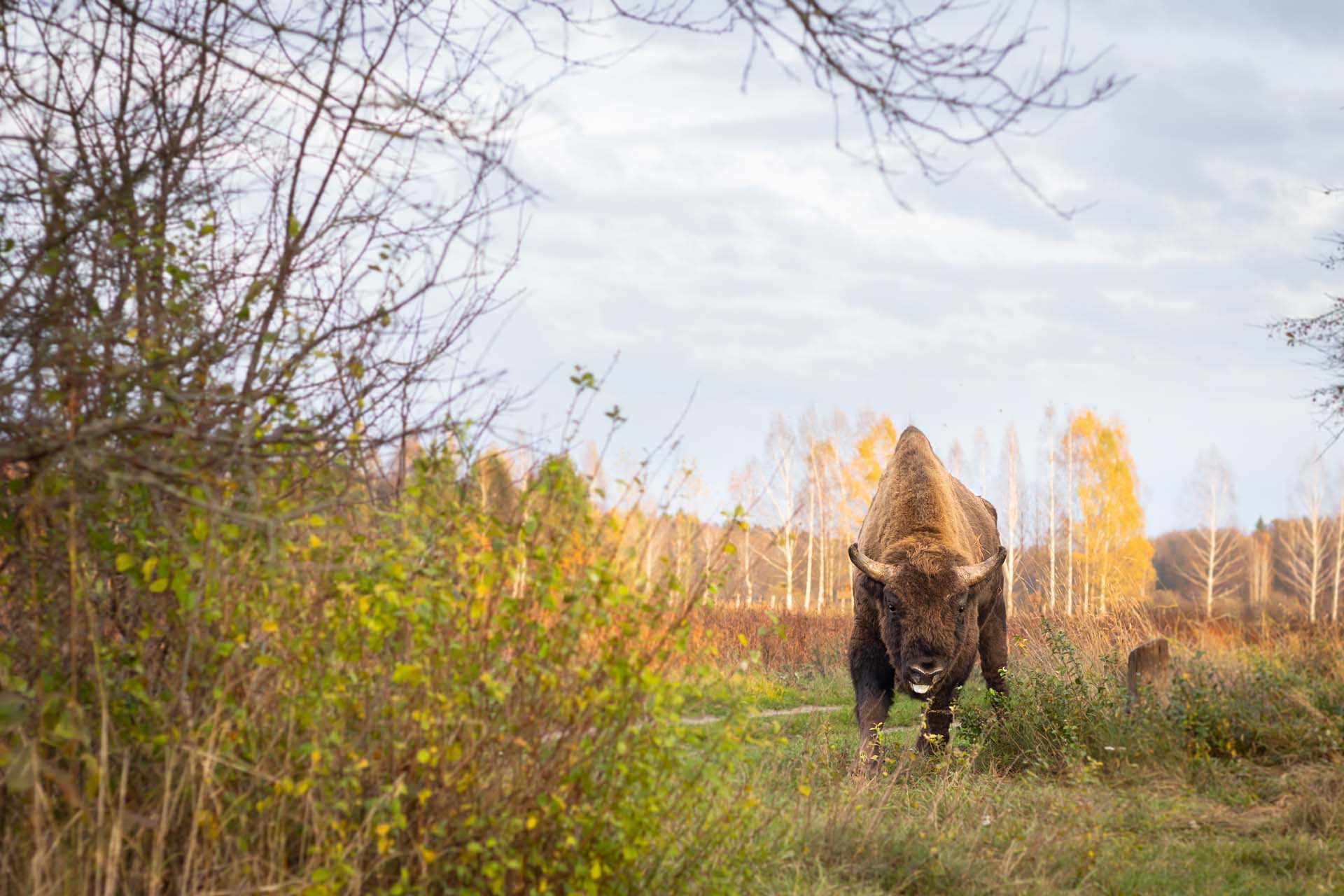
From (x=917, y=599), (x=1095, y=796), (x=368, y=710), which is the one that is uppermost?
(x=917, y=599)

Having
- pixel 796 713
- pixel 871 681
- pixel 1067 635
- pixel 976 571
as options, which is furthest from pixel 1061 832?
pixel 796 713

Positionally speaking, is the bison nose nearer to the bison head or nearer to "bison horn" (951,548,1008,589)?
the bison head

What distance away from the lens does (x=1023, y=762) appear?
841 centimetres

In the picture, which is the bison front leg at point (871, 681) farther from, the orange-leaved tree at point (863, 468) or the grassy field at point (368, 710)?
the orange-leaved tree at point (863, 468)

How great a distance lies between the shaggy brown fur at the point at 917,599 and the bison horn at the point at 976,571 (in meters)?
0.05

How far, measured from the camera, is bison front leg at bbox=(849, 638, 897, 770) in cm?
909

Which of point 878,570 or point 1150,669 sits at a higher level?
point 878,570

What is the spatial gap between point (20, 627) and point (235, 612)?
0.74m

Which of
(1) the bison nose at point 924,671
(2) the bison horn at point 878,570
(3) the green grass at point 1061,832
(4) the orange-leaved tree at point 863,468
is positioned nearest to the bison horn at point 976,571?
(2) the bison horn at point 878,570

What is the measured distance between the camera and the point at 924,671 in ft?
27.9

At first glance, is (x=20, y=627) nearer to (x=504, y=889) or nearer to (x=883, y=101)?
(x=504, y=889)

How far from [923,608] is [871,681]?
3.01 feet

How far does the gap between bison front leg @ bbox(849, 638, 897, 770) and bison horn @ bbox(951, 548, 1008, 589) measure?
2.65 ft

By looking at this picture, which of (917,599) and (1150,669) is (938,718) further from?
(1150,669)
